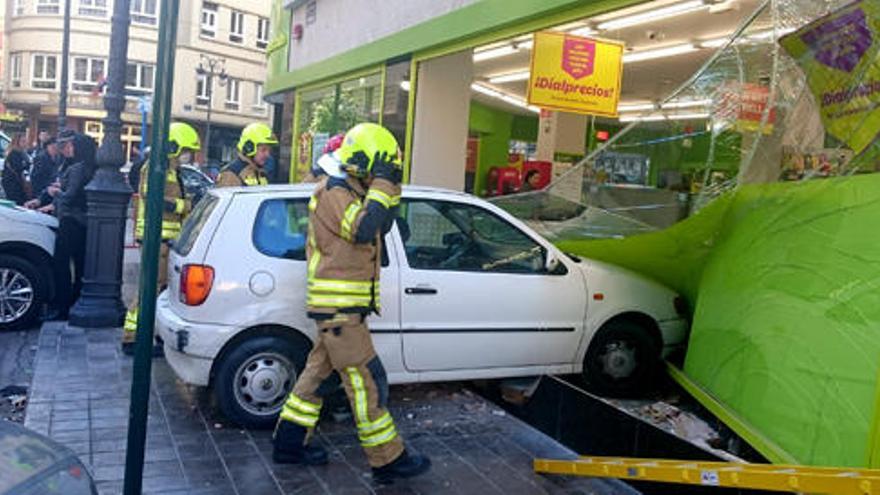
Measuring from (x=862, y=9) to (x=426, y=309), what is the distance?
10.4ft

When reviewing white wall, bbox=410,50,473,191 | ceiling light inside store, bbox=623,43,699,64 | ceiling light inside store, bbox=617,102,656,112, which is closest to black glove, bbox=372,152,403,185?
white wall, bbox=410,50,473,191

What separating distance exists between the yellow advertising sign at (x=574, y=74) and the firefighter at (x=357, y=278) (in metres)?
4.04

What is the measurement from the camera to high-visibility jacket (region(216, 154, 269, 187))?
24.2ft

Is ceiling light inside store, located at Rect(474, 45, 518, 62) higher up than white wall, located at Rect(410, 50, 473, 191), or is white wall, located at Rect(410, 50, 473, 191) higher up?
ceiling light inside store, located at Rect(474, 45, 518, 62)

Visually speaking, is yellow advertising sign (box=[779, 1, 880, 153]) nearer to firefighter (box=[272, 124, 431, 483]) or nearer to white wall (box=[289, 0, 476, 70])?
firefighter (box=[272, 124, 431, 483])

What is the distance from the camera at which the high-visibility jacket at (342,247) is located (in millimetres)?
4402

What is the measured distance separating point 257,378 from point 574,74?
4.87 m

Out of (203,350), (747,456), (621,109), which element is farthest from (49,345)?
(621,109)

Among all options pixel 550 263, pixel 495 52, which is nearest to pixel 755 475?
pixel 550 263

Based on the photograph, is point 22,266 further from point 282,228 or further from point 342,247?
point 342,247

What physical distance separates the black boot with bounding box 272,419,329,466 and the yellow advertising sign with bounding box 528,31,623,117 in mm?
4639

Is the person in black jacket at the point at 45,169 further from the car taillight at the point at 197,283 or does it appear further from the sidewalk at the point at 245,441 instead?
the car taillight at the point at 197,283

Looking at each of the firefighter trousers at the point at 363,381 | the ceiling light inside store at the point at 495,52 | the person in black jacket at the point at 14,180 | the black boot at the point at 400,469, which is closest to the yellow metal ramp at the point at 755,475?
the black boot at the point at 400,469

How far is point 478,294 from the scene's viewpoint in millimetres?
5672
